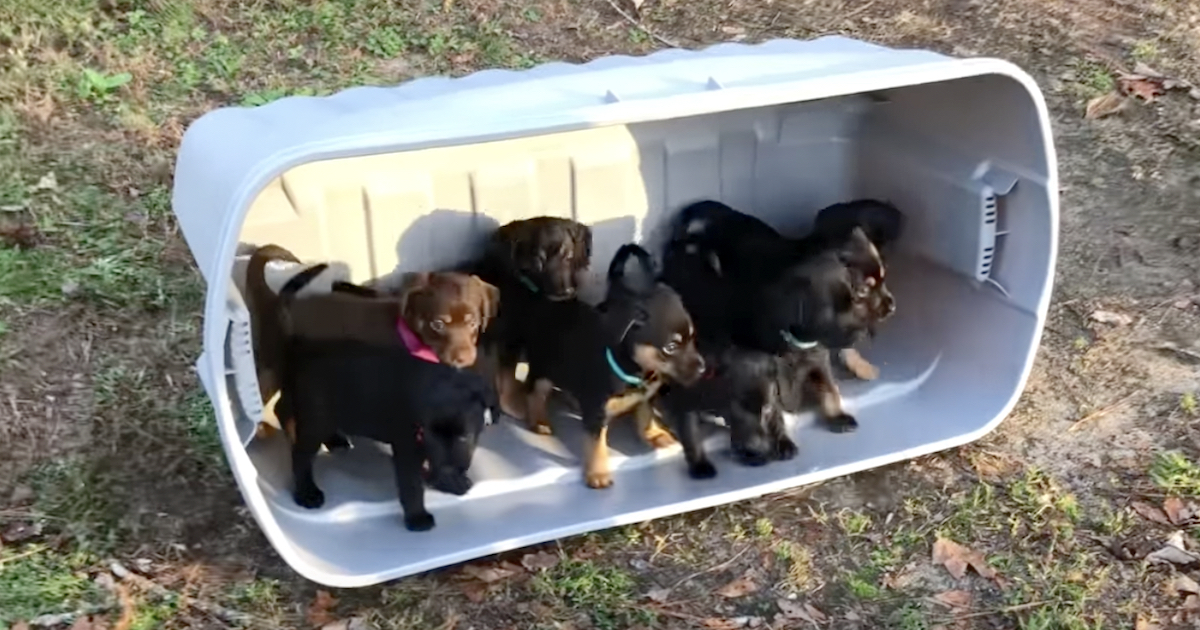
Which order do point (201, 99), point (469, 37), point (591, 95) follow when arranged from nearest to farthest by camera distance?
point (591, 95) < point (201, 99) < point (469, 37)

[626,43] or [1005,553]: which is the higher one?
[626,43]

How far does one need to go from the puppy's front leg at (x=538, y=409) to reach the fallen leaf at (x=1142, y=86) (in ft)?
11.7

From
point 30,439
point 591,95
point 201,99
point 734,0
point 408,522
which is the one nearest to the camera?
point 591,95

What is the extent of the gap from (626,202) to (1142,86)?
3009 millimetres

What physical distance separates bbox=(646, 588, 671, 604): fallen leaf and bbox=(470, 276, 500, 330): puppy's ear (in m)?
0.90

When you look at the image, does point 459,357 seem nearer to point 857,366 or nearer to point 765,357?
point 765,357

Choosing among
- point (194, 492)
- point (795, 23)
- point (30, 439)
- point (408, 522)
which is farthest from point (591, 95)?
point (795, 23)

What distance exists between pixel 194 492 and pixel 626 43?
363cm

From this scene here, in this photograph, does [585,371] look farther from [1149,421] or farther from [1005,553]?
[1149,421]

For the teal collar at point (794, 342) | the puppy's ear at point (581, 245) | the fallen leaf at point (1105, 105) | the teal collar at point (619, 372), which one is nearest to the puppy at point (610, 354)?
the teal collar at point (619, 372)

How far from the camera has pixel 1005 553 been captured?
355cm

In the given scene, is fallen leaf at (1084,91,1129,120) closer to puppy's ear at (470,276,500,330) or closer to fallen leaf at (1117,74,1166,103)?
fallen leaf at (1117,74,1166,103)

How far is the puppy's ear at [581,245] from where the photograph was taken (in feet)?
12.8

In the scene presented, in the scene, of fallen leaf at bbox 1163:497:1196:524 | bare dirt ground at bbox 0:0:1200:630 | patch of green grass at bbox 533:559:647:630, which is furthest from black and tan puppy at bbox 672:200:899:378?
fallen leaf at bbox 1163:497:1196:524
